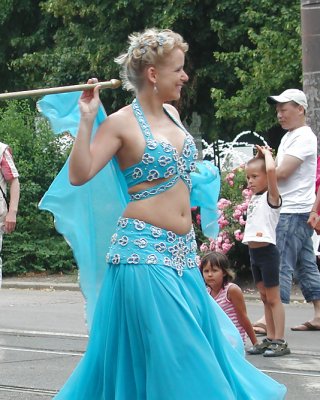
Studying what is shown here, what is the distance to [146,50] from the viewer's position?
15.8 ft

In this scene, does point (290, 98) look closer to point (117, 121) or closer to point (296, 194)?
point (296, 194)

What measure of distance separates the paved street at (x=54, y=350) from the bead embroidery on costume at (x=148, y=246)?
6.49 ft

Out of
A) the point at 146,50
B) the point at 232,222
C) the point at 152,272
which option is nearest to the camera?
the point at 152,272

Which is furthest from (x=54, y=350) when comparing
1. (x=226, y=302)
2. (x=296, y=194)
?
(x=296, y=194)

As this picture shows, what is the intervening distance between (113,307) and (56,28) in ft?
77.3

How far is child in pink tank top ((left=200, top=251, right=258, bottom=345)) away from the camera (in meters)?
7.67

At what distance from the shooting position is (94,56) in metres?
24.0

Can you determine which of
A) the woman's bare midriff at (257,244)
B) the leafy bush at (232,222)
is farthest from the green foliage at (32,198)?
the woman's bare midriff at (257,244)

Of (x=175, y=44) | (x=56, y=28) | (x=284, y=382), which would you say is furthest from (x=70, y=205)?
(x=56, y=28)

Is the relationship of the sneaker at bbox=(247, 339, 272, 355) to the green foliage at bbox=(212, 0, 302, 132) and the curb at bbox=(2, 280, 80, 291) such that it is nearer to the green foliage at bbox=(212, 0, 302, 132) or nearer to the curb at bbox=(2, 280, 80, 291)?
the curb at bbox=(2, 280, 80, 291)

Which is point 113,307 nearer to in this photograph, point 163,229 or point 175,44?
point 163,229

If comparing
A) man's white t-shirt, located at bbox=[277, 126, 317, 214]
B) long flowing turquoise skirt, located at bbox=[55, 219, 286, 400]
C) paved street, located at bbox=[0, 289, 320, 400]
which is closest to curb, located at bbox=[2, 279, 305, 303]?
paved street, located at bbox=[0, 289, 320, 400]

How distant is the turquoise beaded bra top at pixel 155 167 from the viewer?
15.6 feet

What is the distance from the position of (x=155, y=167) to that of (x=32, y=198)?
1147cm
